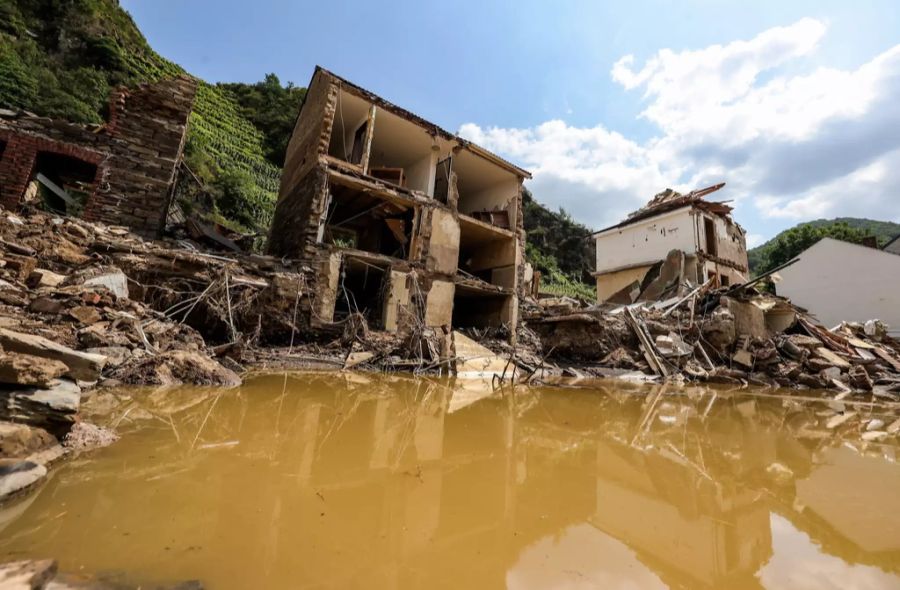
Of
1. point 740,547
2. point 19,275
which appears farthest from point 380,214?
point 740,547

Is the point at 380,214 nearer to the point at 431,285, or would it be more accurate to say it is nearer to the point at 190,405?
the point at 431,285

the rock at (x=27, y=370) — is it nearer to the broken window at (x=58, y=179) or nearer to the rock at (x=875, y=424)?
the rock at (x=875, y=424)

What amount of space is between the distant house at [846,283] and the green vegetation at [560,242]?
14.2 metres

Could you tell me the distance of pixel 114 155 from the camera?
28.9ft

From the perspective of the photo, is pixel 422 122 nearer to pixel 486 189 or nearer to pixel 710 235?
pixel 486 189

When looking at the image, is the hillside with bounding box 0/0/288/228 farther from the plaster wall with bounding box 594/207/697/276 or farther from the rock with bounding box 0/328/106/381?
the plaster wall with bounding box 594/207/697/276

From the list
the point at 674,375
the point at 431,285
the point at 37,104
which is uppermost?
the point at 37,104

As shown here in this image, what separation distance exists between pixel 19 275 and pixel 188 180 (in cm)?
1273

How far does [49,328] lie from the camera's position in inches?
167

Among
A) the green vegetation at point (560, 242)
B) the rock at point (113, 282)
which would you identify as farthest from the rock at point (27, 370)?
the green vegetation at point (560, 242)

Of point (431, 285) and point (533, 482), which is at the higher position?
point (431, 285)

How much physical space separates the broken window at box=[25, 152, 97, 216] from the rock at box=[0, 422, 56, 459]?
941 centimetres

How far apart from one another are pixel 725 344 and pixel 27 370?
13.8 meters

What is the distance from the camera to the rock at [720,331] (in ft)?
36.6
